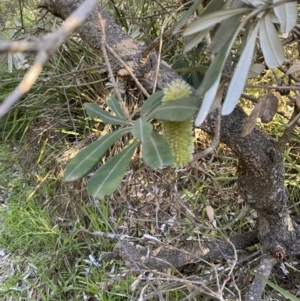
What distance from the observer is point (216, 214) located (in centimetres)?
123

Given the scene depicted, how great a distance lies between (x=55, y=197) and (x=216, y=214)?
618 mm

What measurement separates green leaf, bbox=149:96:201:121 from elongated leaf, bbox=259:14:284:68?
0.50 feet

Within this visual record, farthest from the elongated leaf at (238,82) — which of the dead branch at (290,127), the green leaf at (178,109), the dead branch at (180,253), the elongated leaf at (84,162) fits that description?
the dead branch at (180,253)

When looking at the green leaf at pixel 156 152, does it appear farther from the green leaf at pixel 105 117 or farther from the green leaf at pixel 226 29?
the green leaf at pixel 226 29

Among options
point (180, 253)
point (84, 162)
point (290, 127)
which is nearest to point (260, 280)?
point (180, 253)

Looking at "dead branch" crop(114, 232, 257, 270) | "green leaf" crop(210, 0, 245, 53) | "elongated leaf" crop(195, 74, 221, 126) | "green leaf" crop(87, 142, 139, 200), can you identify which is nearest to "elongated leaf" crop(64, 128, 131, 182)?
"green leaf" crop(87, 142, 139, 200)

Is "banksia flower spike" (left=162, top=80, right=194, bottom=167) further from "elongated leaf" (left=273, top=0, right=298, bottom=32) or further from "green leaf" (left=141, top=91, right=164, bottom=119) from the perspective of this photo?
"elongated leaf" (left=273, top=0, right=298, bottom=32)

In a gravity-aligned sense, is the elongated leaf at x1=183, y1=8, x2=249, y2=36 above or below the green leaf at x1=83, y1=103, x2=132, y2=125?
above

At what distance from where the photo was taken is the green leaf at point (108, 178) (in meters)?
0.40

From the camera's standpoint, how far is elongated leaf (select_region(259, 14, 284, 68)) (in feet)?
1.71

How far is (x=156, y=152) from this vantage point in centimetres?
38

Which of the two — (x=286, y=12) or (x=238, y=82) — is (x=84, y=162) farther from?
(x=286, y=12)

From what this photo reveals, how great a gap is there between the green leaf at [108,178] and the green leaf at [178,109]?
0.20 feet

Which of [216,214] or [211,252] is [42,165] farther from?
[211,252]
